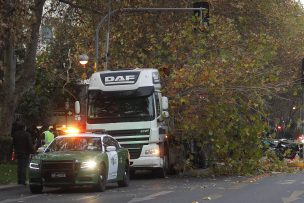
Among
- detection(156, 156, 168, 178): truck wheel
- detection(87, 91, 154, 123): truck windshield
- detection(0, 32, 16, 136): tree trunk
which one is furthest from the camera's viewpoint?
detection(0, 32, 16, 136): tree trunk

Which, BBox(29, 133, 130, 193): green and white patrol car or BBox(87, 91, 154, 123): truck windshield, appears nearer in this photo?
BBox(29, 133, 130, 193): green and white patrol car

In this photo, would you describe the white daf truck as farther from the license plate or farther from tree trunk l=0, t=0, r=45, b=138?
the license plate

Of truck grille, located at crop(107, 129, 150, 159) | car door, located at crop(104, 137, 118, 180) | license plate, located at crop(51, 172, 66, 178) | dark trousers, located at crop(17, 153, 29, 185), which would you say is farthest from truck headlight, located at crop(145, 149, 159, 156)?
license plate, located at crop(51, 172, 66, 178)

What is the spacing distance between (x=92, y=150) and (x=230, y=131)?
760cm

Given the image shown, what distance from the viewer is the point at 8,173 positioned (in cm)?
2234

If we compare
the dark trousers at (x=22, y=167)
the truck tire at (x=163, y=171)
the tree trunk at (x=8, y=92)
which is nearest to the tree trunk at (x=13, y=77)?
the tree trunk at (x=8, y=92)

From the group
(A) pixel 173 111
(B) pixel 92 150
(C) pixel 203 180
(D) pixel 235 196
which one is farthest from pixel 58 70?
(D) pixel 235 196

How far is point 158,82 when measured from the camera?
926 inches

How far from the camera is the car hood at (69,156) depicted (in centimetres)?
1648

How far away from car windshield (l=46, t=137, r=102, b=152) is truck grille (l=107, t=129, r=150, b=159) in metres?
4.20

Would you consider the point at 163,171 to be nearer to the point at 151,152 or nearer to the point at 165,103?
the point at 151,152

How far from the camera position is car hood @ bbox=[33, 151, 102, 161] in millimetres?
16484

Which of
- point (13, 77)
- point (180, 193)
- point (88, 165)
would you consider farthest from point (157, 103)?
point (88, 165)

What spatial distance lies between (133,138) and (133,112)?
875 millimetres
